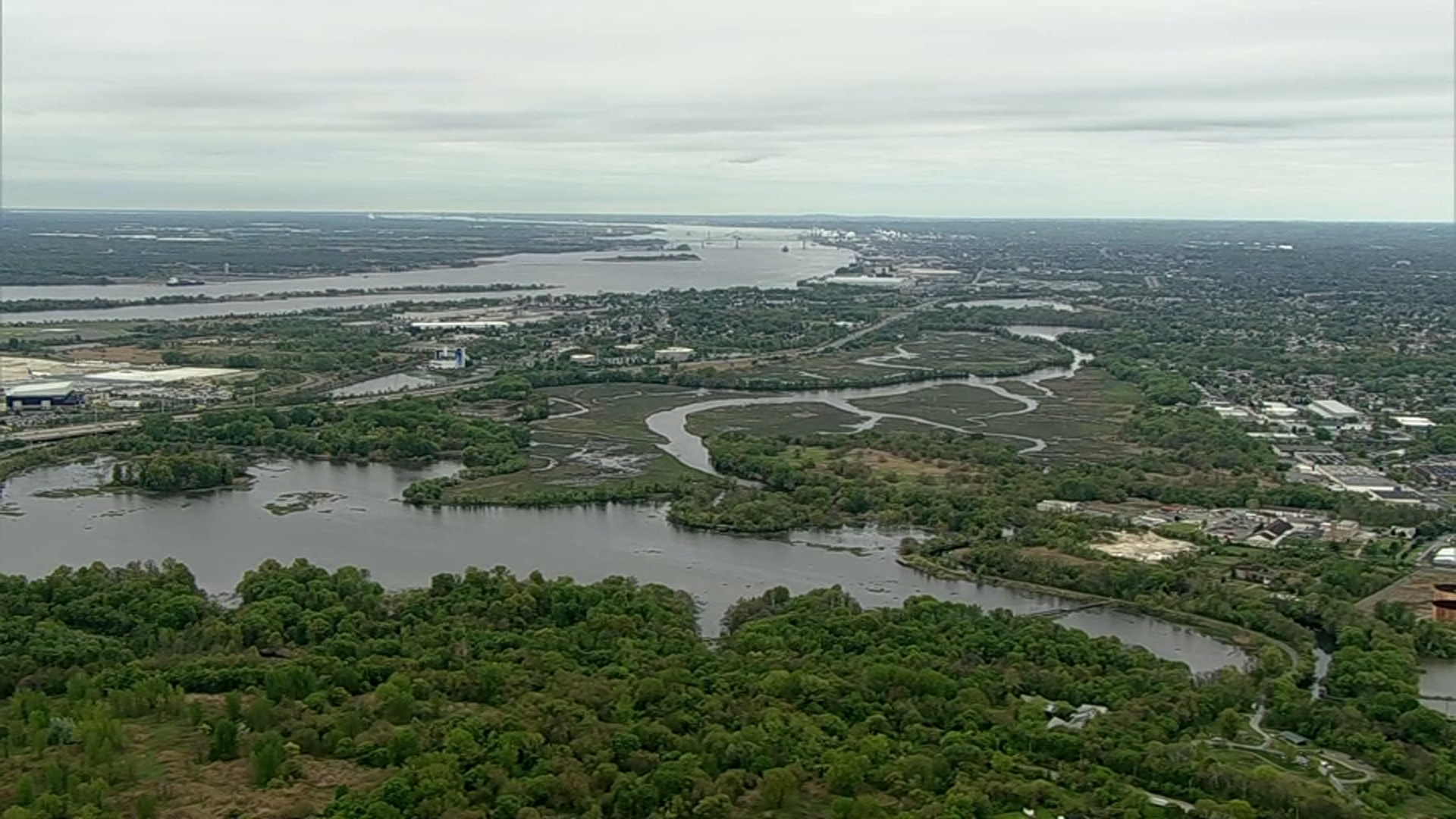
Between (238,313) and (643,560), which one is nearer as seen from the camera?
(643,560)

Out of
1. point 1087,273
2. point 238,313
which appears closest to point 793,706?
point 238,313

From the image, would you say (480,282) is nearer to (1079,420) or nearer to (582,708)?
(1079,420)

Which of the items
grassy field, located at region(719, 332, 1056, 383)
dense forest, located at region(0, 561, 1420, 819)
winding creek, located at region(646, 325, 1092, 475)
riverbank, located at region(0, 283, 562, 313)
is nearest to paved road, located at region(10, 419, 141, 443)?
winding creek, located at region(646, 325, 1092, 475)

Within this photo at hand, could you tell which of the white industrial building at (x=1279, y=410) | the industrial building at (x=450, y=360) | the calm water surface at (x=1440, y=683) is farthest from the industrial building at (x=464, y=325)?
the calm water surface at (x=1440, y=683)

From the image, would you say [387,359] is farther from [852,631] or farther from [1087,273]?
[1087,273]

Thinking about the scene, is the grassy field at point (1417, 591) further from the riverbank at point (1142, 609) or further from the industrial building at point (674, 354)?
the industrial building at point (674, 354)

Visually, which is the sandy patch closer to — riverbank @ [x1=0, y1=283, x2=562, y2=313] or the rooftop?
the rooftop
